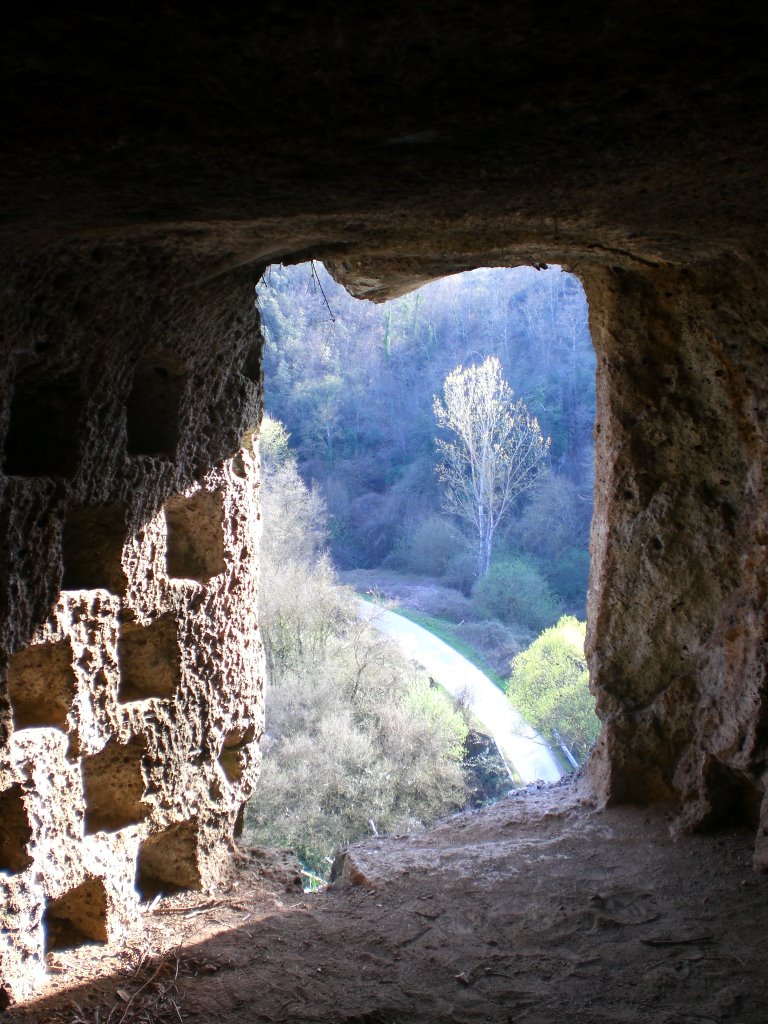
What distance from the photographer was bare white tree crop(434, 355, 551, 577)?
717 inches

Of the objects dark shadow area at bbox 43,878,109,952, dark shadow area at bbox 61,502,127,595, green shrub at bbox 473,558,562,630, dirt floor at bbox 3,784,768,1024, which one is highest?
dark shadow area at bbox 61,502,127,595

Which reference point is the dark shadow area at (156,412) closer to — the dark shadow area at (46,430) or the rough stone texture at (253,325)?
the rough stone texture at (253,325)

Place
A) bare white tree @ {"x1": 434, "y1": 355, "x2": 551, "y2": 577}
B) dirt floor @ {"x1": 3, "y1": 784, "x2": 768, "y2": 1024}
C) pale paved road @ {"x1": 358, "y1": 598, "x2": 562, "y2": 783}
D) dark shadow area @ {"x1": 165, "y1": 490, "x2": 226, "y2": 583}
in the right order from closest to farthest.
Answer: dirt floor @ {"x1": 3, "y1": 784, "x2": 768, "y2": 1024}, dark shadow area @ {"x1": 165, "y1": 490, "x2": 226, "y2": 583}, pale paved road @ {"x1": 358, "y1": 598, "x2": 562, "y2": 783}, bare white tree @ {"x1": 434, "y1": 355, "x2": 551, "y2": 577}

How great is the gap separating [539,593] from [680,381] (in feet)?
49.8

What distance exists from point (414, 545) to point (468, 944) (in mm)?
18127

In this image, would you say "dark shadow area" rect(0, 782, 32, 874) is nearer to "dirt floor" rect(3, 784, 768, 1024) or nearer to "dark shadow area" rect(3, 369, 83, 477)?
"dirt floor" rect(3, 784, 768, 1024)

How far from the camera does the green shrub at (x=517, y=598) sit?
18858mm

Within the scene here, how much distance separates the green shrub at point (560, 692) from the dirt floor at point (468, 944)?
8714 millimetres

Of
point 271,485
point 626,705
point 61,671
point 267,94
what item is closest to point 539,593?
point 271,485

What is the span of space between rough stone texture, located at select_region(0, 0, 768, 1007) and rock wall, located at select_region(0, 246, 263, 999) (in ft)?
0.04

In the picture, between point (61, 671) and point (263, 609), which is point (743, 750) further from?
point (263, 609)

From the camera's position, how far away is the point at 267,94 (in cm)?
139

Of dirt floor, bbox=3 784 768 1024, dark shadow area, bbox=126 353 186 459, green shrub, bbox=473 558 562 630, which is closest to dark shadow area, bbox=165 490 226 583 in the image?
dark shadow area, bbox=126 353 186 459

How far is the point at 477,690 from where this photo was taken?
15570mm
